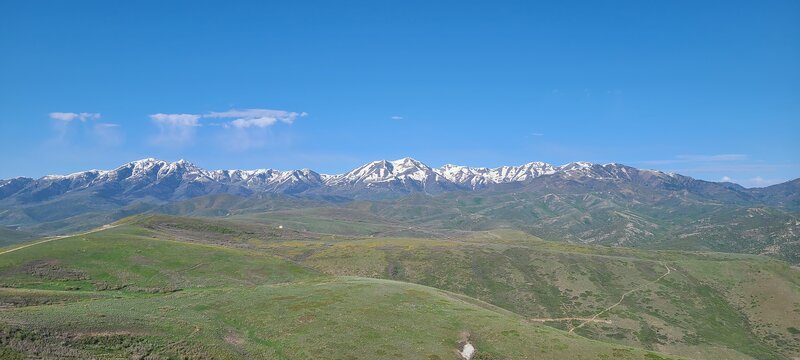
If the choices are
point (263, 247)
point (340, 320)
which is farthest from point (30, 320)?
point (263, 247)

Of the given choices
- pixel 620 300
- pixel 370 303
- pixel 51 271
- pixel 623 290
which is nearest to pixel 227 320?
pixel 370 303

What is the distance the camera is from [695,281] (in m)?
179

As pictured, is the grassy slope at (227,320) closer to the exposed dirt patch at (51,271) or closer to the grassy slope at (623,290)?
the exposed dirt patch at (51,271)

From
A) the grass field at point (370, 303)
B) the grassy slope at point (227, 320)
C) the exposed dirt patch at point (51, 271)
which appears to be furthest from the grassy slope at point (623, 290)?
the exposed dirt patch at point (51, 271)

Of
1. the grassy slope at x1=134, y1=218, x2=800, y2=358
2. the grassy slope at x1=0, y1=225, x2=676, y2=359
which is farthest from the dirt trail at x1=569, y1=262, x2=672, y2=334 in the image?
the grassy slope at x1=0, y1=225, x2=676, y2=359

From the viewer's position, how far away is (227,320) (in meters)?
58.6

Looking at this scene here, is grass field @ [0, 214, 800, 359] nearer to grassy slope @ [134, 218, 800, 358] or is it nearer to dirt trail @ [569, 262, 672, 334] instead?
grassy slope @ [134, 218, 800, 358]

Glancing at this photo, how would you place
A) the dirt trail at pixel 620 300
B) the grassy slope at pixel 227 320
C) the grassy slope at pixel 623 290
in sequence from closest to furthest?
the grassy slope at pixel 227 320 < the dirt trail at pixel 620 300 < the grassy slope at pixel 623 290

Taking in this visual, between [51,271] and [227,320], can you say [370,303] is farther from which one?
[51,271]

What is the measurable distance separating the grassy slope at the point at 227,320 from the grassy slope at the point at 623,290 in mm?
64051

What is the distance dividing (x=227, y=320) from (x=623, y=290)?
14734 centimetres

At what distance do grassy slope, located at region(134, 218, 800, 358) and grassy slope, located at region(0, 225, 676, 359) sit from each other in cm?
6405

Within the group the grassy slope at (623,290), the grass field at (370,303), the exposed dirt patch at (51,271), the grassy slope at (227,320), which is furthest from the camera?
the grassy slope at (623,290)

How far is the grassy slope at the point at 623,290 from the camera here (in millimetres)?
125625
